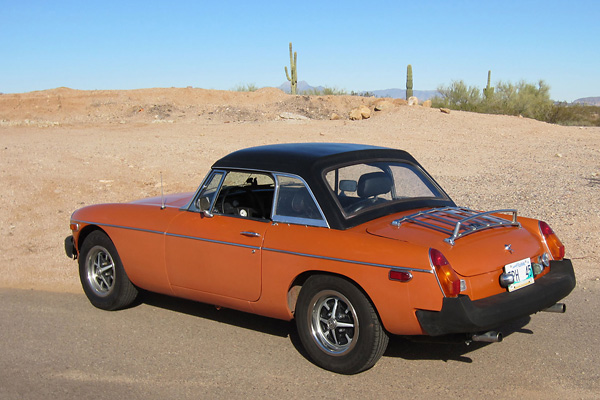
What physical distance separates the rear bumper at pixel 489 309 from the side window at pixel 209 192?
2.17 meters

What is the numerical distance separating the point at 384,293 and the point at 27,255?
6.49m

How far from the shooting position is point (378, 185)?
534 cm

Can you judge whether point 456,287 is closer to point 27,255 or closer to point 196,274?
point 196,274

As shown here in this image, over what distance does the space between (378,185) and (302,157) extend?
69cm

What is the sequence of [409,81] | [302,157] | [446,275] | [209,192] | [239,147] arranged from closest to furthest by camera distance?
[446,275], [302,157], [209,192], [239,147], [409,81]

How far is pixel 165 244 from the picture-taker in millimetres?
5660

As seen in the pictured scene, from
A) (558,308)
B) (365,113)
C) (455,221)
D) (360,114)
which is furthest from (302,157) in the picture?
(365,113)

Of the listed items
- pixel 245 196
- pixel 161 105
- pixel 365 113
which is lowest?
pixel 365 113

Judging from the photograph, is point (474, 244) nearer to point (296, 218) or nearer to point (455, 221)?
point (455, 221)

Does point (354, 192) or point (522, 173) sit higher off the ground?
point (354, 192)

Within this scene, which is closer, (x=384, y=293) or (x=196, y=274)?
(x=384, y=293)

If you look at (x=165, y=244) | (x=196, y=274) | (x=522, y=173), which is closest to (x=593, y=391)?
(x=196, y=274)

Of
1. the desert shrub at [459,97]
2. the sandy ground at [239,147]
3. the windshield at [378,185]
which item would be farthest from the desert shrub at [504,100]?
the windshield at [378,185]

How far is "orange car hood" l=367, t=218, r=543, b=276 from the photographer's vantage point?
4.30m
